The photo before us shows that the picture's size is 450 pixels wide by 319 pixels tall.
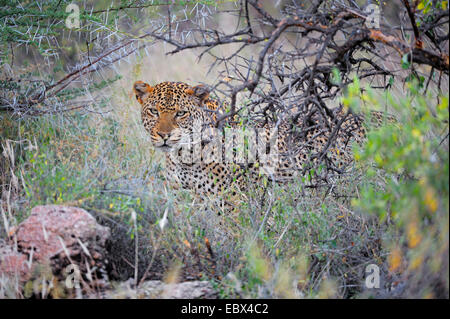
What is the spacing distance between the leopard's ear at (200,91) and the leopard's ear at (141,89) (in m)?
0.53

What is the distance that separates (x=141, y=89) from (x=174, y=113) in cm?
59

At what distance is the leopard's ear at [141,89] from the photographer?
19.4 ft

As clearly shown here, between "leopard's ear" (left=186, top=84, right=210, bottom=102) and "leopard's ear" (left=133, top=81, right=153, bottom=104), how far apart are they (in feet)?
1.75

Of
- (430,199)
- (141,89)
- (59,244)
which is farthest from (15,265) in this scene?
(141,89)

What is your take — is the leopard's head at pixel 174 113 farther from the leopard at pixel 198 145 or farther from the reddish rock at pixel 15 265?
the reddish rock at pixel 15 265

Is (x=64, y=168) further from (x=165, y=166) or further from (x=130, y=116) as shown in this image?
(x=130, y=116)

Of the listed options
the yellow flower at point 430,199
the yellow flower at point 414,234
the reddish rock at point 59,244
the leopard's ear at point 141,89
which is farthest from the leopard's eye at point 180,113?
the yellow flower at point 430,199

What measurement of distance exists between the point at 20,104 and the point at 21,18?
1089mm

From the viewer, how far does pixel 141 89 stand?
5.94 metres

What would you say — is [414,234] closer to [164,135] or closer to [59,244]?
[59,244]

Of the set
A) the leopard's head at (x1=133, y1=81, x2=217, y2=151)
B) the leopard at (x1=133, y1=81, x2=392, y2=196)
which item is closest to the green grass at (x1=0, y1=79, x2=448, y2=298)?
the leopard at (x1=133, y1=81, x2=392, y2=196)

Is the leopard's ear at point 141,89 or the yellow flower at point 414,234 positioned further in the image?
the leopard's ear at point 141,89

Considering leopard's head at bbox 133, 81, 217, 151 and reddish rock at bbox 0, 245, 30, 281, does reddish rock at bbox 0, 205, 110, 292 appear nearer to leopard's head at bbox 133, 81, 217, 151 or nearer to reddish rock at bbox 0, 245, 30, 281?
reddish rock at bbox 0, 245, 30, 281

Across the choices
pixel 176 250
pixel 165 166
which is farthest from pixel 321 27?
pixel 165 166
